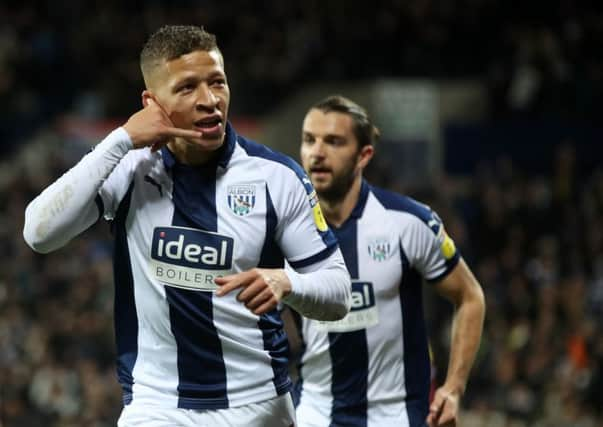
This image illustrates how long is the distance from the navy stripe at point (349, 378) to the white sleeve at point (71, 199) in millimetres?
1603

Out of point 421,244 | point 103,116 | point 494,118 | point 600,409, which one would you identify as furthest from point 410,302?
point 103,116

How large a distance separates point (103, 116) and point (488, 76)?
556 centimetres

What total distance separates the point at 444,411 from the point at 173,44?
197 centimetres

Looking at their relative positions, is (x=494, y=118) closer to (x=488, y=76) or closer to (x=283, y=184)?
(x=488, y=76)

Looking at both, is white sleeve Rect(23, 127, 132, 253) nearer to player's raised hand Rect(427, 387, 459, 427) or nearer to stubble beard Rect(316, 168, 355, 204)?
stubble beard Rect(316, 168, 355, 204)

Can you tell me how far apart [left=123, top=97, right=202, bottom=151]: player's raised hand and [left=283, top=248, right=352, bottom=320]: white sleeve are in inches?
21.8

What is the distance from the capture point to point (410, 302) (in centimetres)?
479

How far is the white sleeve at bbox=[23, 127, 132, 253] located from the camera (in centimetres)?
338

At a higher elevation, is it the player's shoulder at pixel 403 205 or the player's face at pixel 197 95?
the player's face at pixel 197 95

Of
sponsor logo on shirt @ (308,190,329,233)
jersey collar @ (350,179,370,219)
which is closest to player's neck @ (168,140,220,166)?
sponsor logo on shirt @ (308,190,329,233)

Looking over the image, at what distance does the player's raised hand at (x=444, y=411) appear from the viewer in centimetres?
455

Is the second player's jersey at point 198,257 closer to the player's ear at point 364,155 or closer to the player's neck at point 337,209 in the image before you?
the player's neck at point 337,209

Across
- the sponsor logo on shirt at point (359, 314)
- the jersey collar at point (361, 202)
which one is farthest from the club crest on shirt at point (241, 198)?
the jersey collar at point (361, 202)

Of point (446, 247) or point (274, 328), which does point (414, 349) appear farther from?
point (274, 328)
